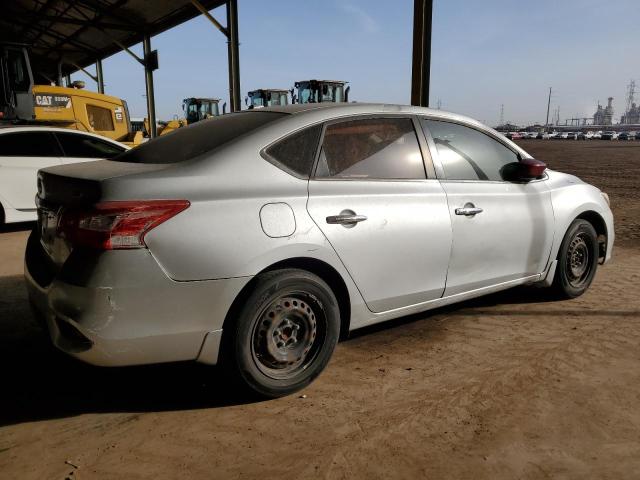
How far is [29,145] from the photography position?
23.1 feet

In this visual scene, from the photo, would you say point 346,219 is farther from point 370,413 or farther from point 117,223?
point 117,223

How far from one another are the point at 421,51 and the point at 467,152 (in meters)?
4.34

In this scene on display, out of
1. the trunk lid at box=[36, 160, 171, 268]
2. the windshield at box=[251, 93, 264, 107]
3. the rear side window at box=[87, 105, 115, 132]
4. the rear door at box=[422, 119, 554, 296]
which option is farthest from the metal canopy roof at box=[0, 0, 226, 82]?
the rear door at box=[422, 119, 554, 296]

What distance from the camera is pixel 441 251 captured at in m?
3.11

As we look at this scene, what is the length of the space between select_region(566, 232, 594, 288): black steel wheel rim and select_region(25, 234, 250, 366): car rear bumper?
119 inches

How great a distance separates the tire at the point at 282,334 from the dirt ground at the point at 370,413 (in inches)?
5.4

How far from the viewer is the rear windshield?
2.68 metres

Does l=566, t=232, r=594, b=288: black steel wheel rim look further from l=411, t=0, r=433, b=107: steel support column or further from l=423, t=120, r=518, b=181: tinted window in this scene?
l=411, t=0, r=433, b=107: steel support column

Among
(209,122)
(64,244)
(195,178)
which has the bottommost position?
(64,244)

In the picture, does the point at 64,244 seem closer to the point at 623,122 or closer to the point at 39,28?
the point at 39,28

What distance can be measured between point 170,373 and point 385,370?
127 centimetres

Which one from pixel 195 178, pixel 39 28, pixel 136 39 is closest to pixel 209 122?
pixel 195 178

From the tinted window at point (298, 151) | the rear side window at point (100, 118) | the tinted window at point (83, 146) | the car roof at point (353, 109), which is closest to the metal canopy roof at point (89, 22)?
the rear side window at point (100, 118)

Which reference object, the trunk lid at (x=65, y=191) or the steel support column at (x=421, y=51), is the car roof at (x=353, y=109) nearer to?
the trunk lid at (x=65, y=191)
